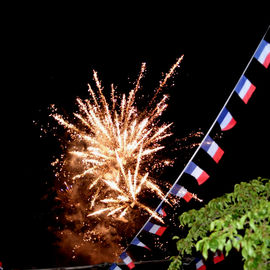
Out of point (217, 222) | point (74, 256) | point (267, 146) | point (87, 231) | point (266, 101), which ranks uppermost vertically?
point (266, 101)

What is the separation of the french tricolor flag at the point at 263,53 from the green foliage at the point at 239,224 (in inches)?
61.8

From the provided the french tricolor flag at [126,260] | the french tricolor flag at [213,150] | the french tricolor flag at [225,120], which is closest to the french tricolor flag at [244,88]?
the french tricolor flag at [225,120]

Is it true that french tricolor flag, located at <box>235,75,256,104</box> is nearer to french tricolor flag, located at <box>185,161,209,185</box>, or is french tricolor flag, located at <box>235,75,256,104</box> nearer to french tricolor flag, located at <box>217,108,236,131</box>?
french tricolor flag, located at <box>217,108,236,131</box>

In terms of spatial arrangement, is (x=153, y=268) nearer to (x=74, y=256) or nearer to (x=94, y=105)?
(x=94, y=105)

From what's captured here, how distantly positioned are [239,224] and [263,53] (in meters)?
2.36

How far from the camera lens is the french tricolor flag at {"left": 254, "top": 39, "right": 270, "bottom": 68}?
3199mm

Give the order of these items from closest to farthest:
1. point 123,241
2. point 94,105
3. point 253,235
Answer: point 253,235
point 94,105
point 123,241

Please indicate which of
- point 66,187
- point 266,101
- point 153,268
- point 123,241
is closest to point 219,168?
point 266,101

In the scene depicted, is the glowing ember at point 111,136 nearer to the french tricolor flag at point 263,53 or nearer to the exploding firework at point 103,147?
the exploding firework at point 103,147

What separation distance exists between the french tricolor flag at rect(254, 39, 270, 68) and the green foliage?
5.15 ft

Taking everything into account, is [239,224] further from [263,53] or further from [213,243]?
[263,53]

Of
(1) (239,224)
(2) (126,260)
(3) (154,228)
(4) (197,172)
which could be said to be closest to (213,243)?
(1) (239,224)

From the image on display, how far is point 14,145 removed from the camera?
8.68 metres

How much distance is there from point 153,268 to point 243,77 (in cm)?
466
